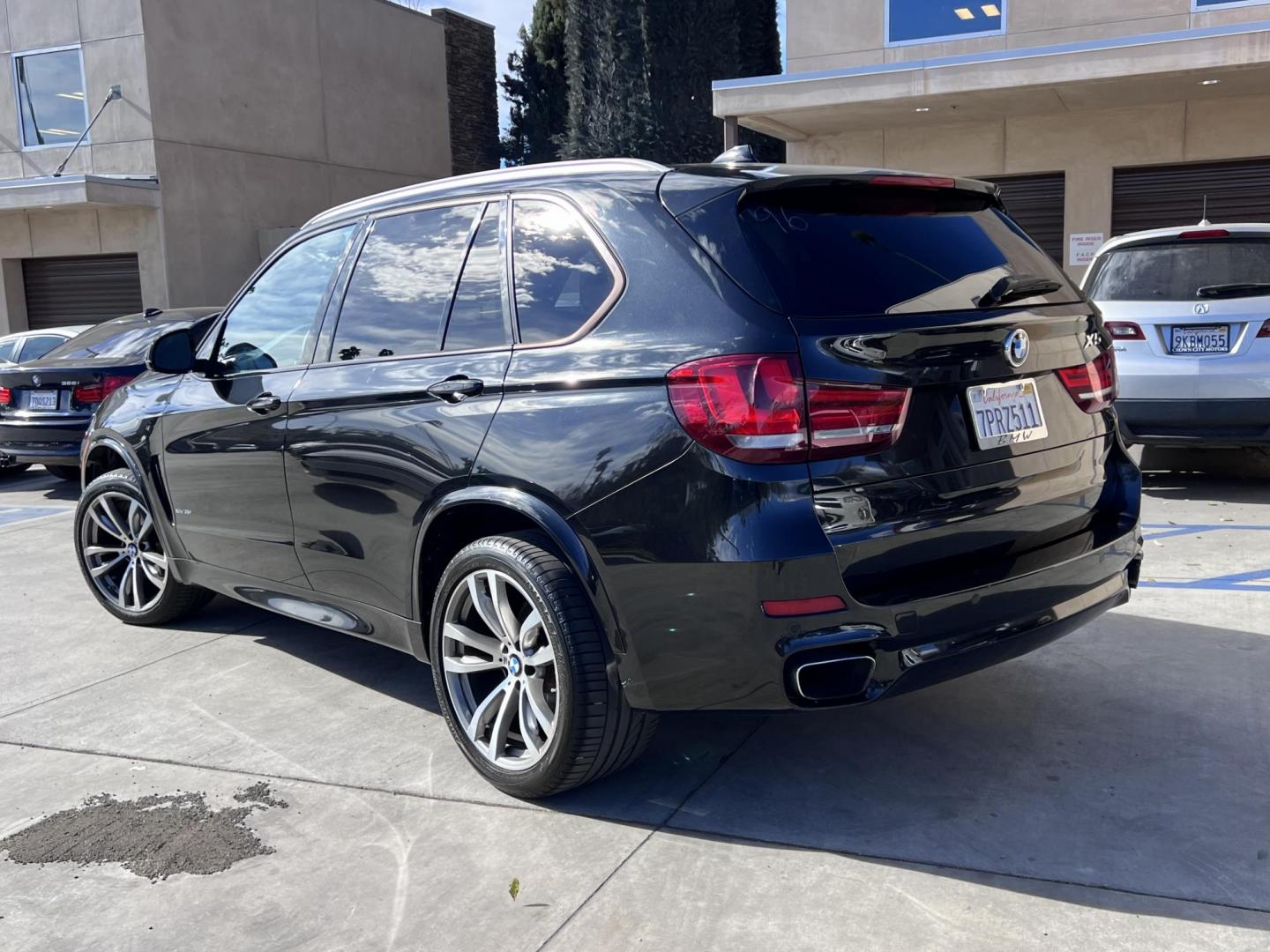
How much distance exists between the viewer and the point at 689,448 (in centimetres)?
304

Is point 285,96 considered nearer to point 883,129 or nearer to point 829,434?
point 883,129

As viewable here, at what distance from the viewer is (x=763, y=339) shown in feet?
9.80

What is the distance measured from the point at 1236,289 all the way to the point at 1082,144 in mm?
7982

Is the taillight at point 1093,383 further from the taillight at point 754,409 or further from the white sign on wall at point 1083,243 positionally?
the white sign on wall at point 1083,243

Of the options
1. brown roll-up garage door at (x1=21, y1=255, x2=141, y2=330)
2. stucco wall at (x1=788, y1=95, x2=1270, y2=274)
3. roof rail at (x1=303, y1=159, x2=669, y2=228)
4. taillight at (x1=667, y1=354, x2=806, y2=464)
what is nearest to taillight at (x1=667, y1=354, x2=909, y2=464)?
taillight at (x1=667, y1=354, x2=806, y2=464)

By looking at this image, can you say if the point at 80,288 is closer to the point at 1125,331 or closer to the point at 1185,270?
the point at 1125,331

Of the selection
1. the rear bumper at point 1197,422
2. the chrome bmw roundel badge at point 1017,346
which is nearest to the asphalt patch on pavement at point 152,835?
the chrome bmw roundel badge at point 1017,346

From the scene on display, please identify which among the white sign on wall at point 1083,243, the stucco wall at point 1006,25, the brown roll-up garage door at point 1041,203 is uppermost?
the stucco wall at point 1006,25

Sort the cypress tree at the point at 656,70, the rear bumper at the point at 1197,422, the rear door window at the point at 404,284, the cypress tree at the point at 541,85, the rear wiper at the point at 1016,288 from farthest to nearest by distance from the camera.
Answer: the cypress tree at the point at 541,85
the cypress tree at the point at 656,70
the rear bumper at the point at 1197,422
the rear door window at the point at 404,284
the rear wiper at the point at 1016,288

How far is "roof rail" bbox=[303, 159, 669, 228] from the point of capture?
3574 millimetres

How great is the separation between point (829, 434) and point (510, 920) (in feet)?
4.79

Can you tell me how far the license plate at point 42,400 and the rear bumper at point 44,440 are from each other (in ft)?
0.42

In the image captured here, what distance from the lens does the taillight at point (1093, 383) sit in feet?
11.8

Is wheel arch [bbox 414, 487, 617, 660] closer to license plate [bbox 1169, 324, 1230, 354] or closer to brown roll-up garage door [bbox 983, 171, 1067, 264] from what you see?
license plate [bbox 1169, 324, 1230, 354]
